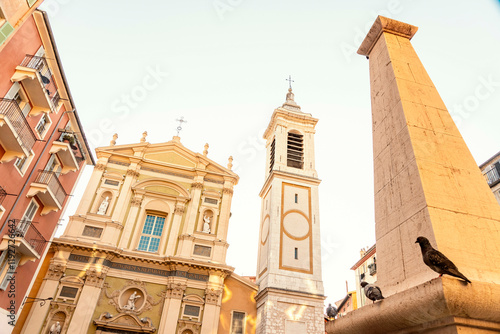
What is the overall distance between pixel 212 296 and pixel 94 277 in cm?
587

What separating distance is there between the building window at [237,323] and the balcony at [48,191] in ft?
32.8

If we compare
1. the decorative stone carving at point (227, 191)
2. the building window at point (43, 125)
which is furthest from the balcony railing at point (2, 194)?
the decorative stone carving at point (227, 191)

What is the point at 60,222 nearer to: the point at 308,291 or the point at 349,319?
Result: the point at 308,291

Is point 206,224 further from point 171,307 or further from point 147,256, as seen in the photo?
point 171,307

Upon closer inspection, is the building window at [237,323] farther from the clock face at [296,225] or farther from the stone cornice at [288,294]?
the clock face at [296,225]

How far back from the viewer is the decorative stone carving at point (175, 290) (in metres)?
17.7

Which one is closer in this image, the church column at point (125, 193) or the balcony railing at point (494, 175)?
the church column at point (125, 193)

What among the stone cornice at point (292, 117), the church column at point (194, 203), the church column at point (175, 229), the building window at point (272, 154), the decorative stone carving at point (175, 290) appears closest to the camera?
the decorative stone carving at point (175, 290)

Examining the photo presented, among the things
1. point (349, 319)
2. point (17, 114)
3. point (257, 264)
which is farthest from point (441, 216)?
point (257, 264)

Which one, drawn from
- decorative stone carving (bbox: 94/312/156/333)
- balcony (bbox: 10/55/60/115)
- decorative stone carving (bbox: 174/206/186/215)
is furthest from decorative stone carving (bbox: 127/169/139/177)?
decorative stone carving (bbox: 94/312/156/333)

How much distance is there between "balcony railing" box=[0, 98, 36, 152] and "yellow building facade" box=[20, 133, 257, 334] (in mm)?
7002

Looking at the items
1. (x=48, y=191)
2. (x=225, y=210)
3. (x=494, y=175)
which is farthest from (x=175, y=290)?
(x=494, y=175)

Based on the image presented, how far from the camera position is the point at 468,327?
126 inches

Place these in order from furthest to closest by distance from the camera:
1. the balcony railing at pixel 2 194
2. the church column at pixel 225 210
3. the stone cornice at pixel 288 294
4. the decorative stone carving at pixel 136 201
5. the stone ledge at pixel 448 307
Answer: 1. the church column at pixel 225 210
2. the decorative stone carving at pixel 136 201
3. the stone cornice at pixel 288 294
4. the balcony railing at pixel 2 194
5. the stone ledge at pixel 448 307
